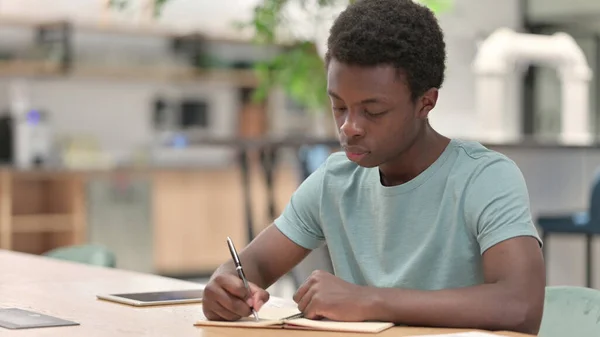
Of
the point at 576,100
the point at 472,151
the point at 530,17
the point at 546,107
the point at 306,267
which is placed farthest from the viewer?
the point at 546,107

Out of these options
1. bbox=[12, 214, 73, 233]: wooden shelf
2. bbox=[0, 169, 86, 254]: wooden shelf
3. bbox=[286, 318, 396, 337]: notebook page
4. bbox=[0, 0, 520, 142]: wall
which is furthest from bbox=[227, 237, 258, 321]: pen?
bbox=[12, 214, 73, 233]: wooden shelf

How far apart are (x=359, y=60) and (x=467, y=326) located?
16.5 inches

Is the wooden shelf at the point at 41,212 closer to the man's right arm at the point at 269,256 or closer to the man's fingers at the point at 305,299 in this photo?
the man's right arm at the point at 269,256

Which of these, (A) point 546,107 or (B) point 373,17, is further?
(A) point 546,107

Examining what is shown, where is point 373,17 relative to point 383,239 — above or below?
above

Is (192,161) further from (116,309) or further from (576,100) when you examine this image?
(116,309)

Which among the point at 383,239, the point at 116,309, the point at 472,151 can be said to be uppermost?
the point at 472,151

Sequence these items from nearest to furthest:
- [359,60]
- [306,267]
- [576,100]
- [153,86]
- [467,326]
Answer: [467,326], [359,60], [306,267], [576,100], [153,86]

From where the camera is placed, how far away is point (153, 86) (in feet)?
29.2

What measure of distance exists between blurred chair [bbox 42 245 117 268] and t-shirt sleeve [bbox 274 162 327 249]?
0.99 metres

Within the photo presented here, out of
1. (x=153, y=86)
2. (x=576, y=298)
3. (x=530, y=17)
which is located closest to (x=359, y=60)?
(x=576, y=298)

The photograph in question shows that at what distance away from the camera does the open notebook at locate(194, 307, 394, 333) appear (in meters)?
1.46

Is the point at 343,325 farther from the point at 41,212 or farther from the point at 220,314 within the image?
the point at 41,212

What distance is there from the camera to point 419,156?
5.68ft
